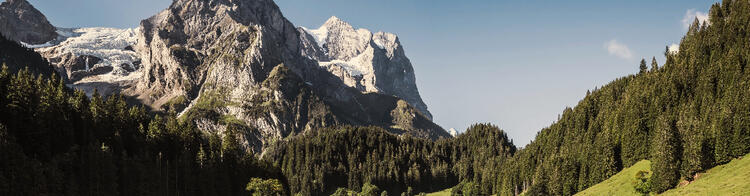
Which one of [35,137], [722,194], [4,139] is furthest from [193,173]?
[722,194]

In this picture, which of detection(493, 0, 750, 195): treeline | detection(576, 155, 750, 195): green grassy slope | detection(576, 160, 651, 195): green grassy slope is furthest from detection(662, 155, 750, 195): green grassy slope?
detection(576, 160, 651, 195): green grassy slope

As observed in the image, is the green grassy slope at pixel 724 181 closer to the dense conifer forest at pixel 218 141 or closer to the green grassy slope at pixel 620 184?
the dense conifer forest at pixel 218 141

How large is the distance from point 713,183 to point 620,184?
37884 mm

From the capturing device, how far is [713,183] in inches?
4247

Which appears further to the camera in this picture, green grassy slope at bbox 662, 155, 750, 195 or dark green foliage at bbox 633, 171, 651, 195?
dark green foliage at bbox 633, 171, 651, 195

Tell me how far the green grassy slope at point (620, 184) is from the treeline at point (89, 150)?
366 feet

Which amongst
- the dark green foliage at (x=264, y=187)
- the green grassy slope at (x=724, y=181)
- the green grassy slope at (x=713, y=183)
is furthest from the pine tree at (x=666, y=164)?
the dark green foliage at (x=264, y=187)

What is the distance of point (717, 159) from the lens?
120750 millimetres

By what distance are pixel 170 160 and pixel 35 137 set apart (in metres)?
37.0

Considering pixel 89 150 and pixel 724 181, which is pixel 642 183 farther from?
pixel 89 150

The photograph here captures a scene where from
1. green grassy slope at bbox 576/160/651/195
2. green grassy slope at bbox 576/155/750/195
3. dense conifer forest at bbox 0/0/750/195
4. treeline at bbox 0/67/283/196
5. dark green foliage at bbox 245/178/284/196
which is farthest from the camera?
green grassy slope at bbox 576/160/651/195

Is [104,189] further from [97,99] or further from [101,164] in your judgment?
[97,99]

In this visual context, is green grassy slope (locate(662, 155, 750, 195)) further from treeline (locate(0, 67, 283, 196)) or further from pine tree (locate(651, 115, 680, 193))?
treeline (locate(0, 67, 283, 196))

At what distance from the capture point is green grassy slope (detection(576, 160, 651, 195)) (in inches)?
5435
